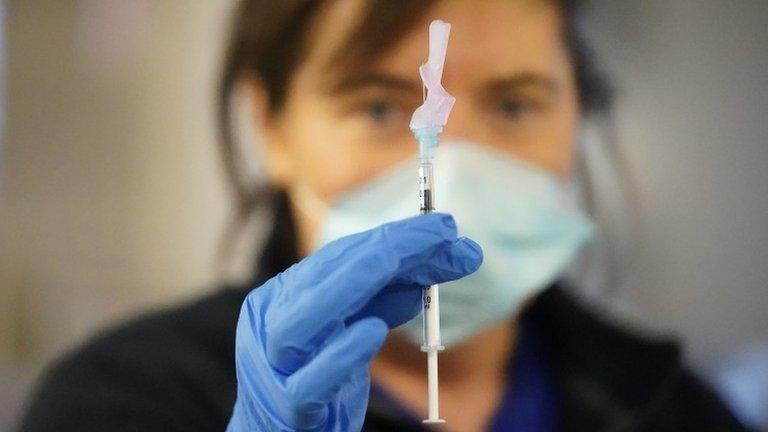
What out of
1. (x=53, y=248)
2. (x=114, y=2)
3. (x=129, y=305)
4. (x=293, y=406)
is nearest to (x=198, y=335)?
(x=129, y=305)

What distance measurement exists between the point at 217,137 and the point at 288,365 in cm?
46

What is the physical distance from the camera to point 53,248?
40.9 inches

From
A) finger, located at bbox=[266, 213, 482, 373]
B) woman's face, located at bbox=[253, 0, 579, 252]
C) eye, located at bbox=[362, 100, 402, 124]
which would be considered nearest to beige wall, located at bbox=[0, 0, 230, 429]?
woman's face, located at bbox=[253, 0, 579, 252]

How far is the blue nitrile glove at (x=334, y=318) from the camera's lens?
667mm

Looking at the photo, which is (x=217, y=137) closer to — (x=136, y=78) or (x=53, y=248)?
(x=136, y=78)

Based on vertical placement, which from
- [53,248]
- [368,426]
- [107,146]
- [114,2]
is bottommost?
[368,426]

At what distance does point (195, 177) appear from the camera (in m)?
1.04

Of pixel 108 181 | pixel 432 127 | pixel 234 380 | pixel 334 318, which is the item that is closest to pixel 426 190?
pixel 432 127

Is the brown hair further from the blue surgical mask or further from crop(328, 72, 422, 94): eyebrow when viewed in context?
the blue surgical mask

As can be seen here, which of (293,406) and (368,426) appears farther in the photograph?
(368,426)

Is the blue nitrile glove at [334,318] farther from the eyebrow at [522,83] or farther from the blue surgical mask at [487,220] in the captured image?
the eyebrow at [522,83]

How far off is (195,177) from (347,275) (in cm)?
45

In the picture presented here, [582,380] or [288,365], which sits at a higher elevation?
[288,365]

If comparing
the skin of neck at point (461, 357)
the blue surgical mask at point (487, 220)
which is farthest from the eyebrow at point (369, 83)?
the skin of neck at point (461, 357)
